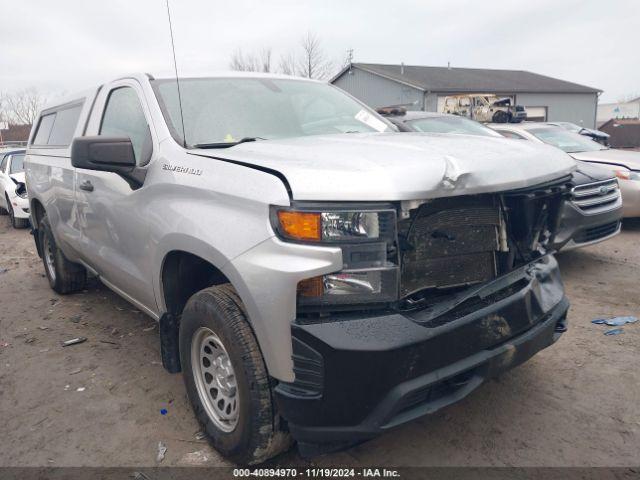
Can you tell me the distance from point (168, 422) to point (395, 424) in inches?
60.4

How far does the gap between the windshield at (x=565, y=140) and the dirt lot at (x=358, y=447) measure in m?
3.81

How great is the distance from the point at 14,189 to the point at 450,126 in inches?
336

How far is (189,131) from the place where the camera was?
9.16 feet

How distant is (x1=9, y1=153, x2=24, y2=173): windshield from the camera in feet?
35.3

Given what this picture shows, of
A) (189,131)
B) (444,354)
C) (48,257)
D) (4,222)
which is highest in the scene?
(189,131)

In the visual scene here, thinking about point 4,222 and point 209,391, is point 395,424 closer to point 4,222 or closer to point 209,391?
point 209,391

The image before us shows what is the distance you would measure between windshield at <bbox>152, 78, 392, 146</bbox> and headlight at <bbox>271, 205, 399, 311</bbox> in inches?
39.5

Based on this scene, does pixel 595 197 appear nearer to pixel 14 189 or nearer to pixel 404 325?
pixel 404 325

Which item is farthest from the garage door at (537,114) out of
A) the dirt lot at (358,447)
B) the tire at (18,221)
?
the dirt lot at (358,447)

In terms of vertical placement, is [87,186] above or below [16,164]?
above

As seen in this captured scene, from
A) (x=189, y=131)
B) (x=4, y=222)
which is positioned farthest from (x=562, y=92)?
(x=189, y=131)

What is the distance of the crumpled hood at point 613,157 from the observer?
685cm

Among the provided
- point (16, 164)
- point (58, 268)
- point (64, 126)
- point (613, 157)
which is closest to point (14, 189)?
point (16, 164)

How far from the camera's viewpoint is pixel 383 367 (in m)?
1.85
